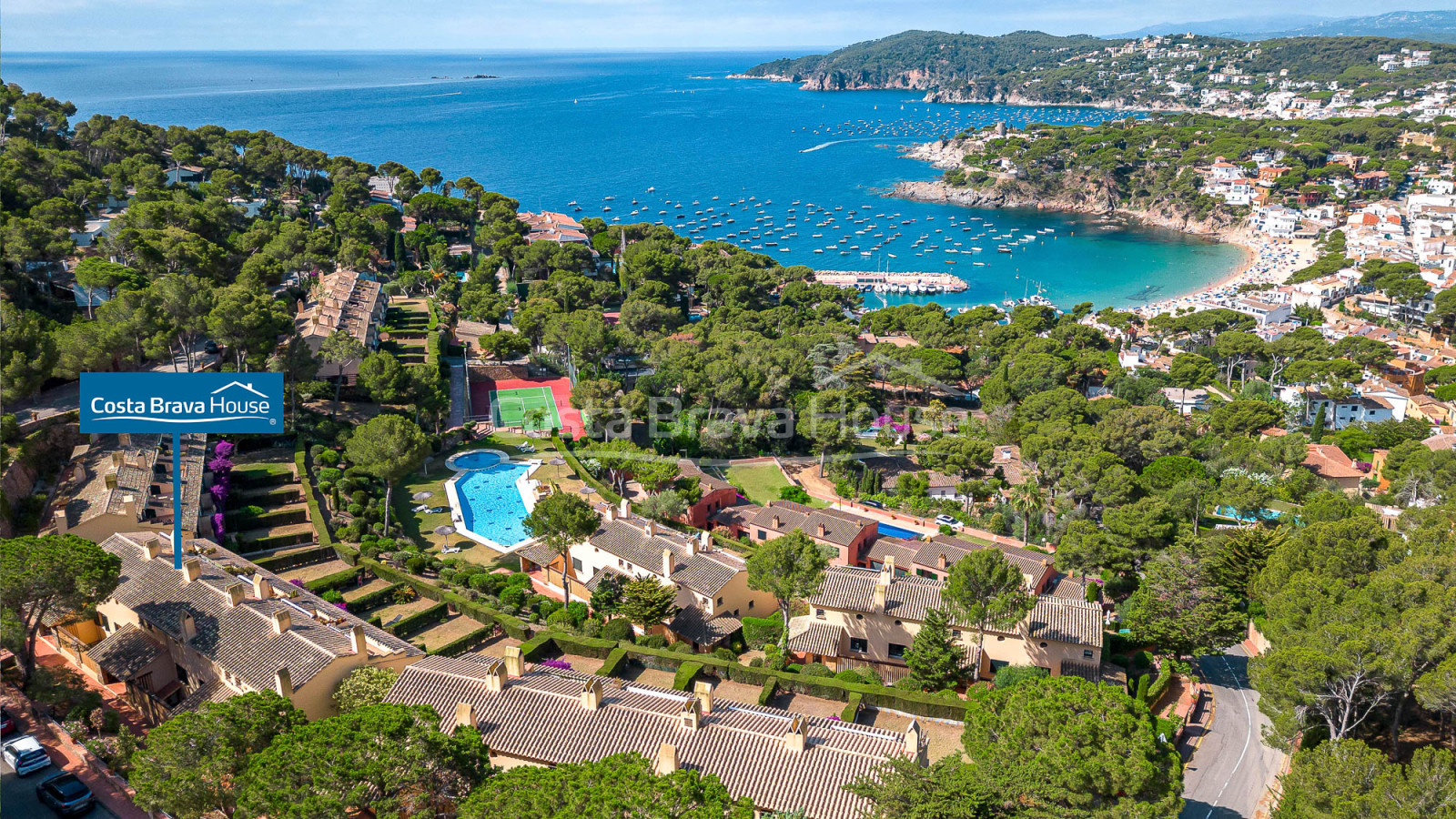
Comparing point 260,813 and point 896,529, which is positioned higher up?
point 260,813

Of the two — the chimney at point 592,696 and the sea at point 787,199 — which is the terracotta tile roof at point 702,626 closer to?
the chimney at point 592,696

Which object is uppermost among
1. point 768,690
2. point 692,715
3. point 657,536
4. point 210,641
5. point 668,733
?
point 210,641

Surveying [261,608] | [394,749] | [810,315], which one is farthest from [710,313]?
[394,749]

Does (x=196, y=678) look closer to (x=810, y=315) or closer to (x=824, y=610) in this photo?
(x=824, y=610)

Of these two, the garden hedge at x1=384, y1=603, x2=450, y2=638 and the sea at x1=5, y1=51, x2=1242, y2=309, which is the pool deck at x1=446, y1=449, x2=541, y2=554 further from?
the sea at x1=5, y1=51, x2=1242, y2=309

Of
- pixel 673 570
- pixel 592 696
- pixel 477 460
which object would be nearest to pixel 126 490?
pixel 477 460

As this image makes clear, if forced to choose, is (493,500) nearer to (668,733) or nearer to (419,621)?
(419,621)
